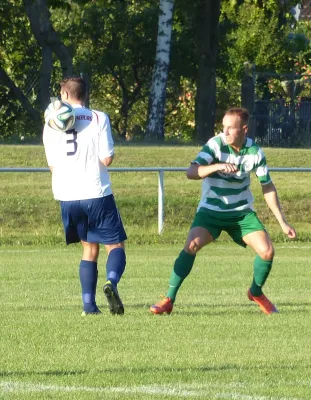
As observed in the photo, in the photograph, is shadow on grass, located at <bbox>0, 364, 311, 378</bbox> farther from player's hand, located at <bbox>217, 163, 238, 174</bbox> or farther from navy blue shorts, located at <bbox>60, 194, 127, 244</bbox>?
navy blue shorts, located at <bbox>60, 194, 127, 244</bbox>

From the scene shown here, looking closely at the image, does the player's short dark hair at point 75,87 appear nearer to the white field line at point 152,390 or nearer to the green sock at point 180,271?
the green sock at point 180,271

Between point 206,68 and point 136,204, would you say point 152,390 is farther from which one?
point 206,68

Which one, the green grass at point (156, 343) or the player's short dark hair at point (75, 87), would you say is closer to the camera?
the green grass at point (156, 343)

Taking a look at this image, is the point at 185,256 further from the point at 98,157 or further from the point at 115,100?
the point at 115,100

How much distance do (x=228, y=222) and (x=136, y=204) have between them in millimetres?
11335

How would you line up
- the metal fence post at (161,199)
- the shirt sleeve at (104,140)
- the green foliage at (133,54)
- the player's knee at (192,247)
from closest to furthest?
the shirt sleeve at (104,140) → the player's knee at (192,247) → the metal fence post at (161,199) → the green foliage at (133,54)

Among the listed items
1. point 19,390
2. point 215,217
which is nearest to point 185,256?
point 215,217

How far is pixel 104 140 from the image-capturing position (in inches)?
389

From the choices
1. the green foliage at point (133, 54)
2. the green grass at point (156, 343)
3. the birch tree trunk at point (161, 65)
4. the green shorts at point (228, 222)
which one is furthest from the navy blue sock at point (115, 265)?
the green foliage at point (133, 54)

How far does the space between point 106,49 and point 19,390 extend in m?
30.9

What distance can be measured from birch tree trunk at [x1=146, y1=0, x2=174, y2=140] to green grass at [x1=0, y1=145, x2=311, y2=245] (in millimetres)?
5862

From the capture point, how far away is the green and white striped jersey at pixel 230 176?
996 cm

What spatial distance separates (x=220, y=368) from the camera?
7336mm

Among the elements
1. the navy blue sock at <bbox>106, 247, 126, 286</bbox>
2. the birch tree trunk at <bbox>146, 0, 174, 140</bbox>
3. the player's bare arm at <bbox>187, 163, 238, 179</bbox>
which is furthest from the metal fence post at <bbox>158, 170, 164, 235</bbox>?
the player's bare arm at <bbox>187, 163, 238, 179</bbox>
